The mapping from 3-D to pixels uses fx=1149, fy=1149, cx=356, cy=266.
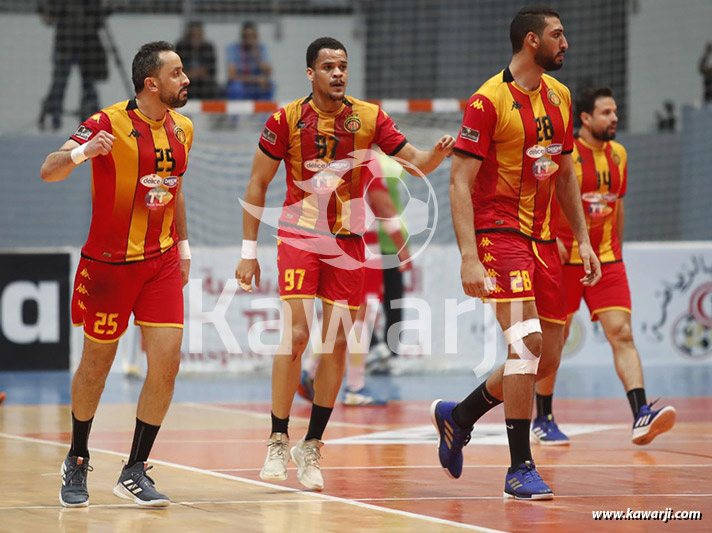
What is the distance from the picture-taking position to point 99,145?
5594 mm

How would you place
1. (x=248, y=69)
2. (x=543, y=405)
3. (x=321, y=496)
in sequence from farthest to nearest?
(x=248, y=69) < (x=543, y=405) < (x=321, y=496)

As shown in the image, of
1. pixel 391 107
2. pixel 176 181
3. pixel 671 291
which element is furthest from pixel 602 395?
pixel 176 181

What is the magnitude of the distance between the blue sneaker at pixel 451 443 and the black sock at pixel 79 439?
196 cm

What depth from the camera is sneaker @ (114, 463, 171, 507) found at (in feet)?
19.3

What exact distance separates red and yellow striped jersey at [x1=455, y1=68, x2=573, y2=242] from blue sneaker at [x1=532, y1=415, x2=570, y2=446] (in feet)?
8.06

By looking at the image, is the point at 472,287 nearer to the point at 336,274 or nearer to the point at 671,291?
the point at 336,274

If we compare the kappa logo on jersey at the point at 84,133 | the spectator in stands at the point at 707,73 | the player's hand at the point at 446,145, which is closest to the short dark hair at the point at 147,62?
the kappa logo on jersey at the point at 84,133

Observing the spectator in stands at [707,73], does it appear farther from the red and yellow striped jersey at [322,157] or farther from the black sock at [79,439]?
the black sock at [79,439]

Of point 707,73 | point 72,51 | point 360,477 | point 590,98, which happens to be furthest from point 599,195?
point 72,51

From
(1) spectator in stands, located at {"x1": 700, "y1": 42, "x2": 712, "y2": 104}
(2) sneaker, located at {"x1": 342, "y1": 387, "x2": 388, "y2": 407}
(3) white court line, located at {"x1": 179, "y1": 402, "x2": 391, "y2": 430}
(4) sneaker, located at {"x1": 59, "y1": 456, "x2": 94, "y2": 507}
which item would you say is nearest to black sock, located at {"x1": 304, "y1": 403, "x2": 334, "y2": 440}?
(4) sneaker, located at {"x1": 59, "y1": 456, "x2": 94, "y2": 507}

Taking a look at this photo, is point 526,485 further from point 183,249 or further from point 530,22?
point 530,22

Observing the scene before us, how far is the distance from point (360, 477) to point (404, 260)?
674 centimetres

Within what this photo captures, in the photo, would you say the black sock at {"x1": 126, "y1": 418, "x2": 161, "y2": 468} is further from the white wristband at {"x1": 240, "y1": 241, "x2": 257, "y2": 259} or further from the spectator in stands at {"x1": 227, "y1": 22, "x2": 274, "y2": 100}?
the spectator in stands at {"x1": 227, "y1": 22, "x2": 274, "y2": 100}

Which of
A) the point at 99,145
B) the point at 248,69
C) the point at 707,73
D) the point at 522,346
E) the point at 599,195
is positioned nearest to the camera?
the point at 99,145
